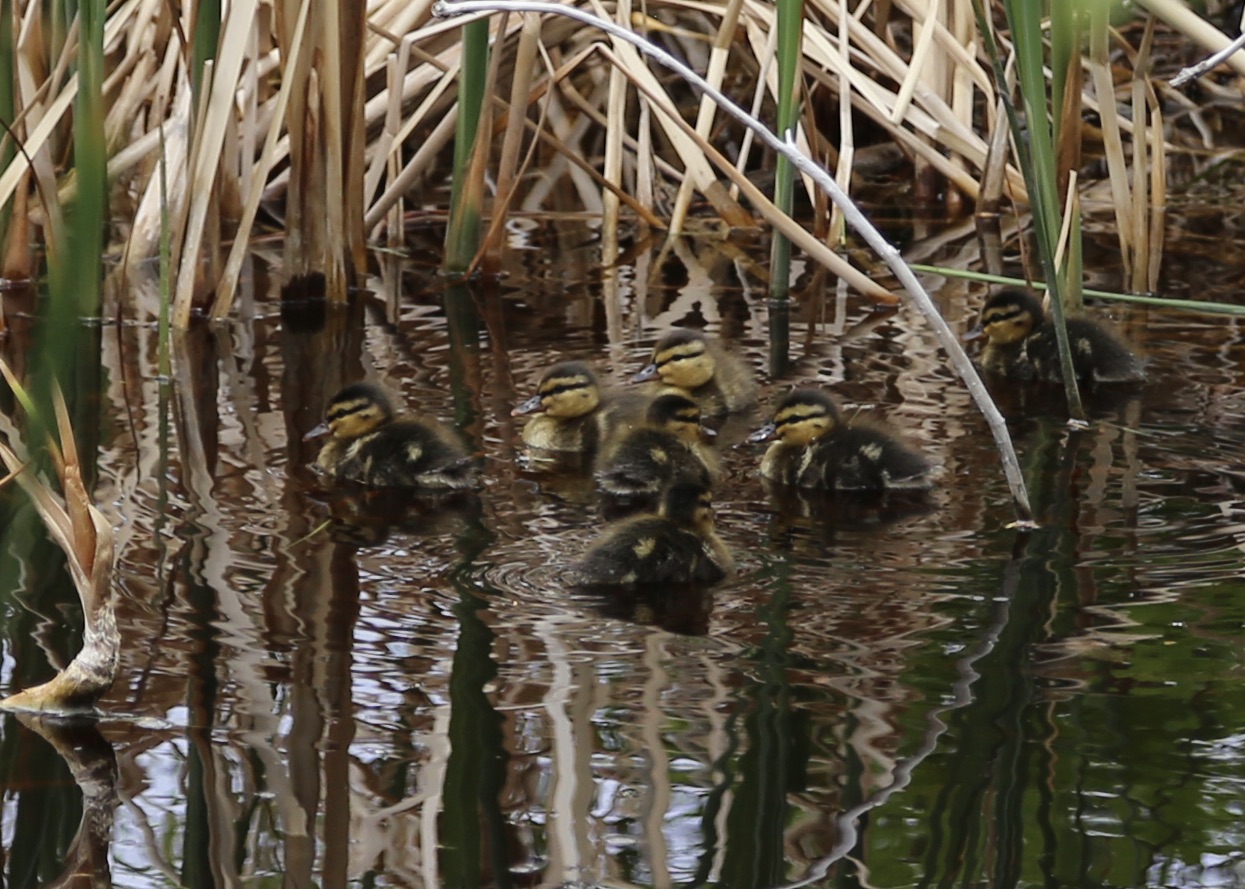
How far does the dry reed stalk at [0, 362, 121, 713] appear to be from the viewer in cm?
229

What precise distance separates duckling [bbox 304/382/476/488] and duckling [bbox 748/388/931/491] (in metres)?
0.61

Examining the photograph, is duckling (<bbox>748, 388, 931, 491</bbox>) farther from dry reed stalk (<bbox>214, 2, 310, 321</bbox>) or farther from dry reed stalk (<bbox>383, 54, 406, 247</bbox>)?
dry reed stalk (<bbox>383, 54, 406, 247</bbox>)

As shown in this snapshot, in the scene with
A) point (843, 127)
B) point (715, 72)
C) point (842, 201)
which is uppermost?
point (715, 72)

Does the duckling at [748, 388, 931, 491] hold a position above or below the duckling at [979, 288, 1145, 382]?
below

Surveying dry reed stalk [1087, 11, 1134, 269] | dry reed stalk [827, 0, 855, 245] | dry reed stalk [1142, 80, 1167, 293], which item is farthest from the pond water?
dry reed stalk [827, 0, 855, 245]

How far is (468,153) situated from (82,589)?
2.97m

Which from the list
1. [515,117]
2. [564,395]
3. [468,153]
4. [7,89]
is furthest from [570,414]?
[7,89]

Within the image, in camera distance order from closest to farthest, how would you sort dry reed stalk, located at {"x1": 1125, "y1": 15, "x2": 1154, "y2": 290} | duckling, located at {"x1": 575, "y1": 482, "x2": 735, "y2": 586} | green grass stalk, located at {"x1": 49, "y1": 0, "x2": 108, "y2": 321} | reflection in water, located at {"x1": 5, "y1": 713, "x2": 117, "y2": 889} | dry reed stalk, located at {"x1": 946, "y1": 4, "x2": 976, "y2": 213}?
green grass stalk, located at {"x1": 49, "y1": 0, "x2": 108, "y2": 321} → reflection in water, located at {"x1": 5, "y1": 713, "x2": 117, "y2": 889} → duckling, located at {"x1": 575, "y1": 482, "x2": 735, "y2": 586} → dry reed stalk, located at {"x1": 1125, "y1": 15, "x2": 1154, "y2": 290} → dry reed stalk, located at {"x1": 946, "y1": 4, "x2": 976, "y2": 213}

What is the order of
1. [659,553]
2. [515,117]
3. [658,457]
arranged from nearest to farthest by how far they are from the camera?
1. [659,553]
2. [658,457]
3. [515,117]

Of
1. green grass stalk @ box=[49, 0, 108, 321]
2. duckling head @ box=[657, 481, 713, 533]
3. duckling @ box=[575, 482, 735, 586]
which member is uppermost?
green grass stalk @ box=[49, 0, 108, 321]

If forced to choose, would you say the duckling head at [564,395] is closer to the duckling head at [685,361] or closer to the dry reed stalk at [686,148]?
the duckling head at [685,361]

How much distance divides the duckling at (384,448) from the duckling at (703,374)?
0.68 m

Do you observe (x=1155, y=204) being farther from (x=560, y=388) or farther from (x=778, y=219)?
(x=560, y=388)

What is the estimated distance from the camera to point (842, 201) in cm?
288
